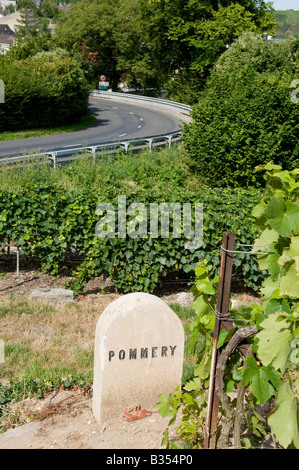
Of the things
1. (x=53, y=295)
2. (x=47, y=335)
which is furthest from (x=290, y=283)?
(x=53, y=295)

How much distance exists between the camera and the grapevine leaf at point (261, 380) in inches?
146

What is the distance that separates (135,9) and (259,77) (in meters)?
43.5

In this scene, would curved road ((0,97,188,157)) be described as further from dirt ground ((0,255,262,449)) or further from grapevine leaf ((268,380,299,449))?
grapevine leaf ((268,380,299,449))

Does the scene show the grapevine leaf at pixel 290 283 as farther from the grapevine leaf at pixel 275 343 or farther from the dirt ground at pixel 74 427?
the dirt ground at pixel 74 427

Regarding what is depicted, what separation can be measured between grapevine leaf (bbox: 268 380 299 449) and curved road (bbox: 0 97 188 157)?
50.5 feet

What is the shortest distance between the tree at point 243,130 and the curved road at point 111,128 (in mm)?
5391

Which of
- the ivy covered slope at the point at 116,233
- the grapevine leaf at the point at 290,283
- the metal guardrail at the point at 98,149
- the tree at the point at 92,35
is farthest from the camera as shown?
the tree at the point at 92,35

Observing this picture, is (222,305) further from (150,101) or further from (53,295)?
(150,101)

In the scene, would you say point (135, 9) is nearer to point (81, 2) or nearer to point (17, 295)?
point (81, 2)

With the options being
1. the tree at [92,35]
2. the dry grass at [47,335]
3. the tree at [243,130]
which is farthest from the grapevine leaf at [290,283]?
the tree at [92,35]

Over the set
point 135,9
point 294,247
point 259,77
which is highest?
point 135,9

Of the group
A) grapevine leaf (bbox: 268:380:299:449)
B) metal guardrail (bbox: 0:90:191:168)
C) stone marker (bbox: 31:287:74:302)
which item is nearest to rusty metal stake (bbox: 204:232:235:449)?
grapevine leaf (bbox: 268:380:299:449)
